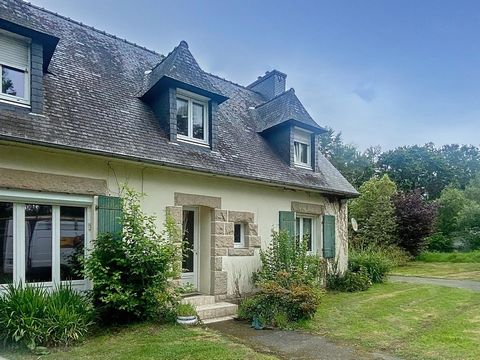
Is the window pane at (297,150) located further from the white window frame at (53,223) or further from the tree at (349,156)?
the tree at (349,156)

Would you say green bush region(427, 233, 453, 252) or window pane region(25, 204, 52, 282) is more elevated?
window pane region(25, 204, 52, 282)

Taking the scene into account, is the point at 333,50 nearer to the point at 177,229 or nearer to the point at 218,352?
the point at 177,229

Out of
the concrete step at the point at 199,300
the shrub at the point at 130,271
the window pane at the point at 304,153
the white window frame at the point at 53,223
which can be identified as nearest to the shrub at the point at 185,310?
the shrub at the point at 130,271

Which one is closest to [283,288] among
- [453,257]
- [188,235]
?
[188,235]

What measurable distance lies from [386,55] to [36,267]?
13673 millimetres

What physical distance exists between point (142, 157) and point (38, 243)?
7.97 ft

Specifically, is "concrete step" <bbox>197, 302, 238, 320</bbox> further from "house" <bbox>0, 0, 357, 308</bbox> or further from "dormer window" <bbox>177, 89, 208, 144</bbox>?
"dormer window" <bbox>177, 89, 208, 144</bbox>

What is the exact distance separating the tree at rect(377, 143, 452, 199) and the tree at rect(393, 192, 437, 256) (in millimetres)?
19925

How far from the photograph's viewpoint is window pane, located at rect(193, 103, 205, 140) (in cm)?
1023

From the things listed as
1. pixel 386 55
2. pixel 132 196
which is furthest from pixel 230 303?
pixel 386 55

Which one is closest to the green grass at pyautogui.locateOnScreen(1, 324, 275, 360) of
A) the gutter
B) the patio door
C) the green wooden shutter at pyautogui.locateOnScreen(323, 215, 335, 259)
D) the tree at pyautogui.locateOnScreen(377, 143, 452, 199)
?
the patio door

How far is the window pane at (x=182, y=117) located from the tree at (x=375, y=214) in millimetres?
15234

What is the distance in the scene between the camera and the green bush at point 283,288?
844cm

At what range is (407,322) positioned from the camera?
847 centimetres
